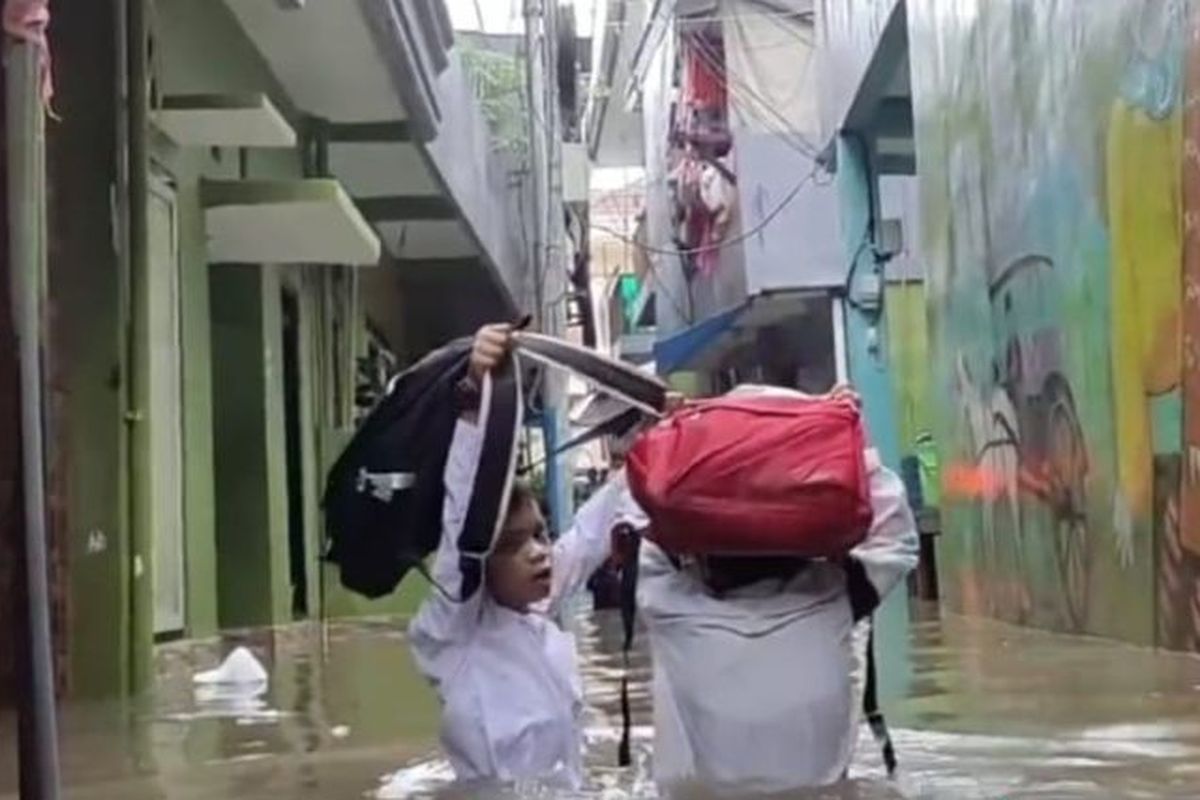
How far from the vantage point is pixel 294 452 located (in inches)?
697

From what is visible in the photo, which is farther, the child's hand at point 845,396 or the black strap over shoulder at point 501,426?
the black strap over shoulder at point 501,426

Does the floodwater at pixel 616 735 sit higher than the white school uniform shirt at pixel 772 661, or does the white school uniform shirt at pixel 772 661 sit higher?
the white school uniform shirt at pixel 772 661

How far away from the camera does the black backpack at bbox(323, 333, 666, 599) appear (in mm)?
4406

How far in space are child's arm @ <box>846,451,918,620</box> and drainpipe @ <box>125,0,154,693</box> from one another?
5941mm

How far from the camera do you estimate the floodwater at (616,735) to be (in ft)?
17.2

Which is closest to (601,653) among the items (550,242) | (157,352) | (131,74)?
(157,352)

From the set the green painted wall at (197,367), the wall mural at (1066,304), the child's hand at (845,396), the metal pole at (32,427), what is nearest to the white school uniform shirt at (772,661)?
the child's hand at (845,396)

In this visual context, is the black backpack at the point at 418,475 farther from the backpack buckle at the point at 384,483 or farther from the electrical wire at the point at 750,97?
the electrical wire at the point at 750,97

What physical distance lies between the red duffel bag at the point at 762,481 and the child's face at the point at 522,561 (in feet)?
1.48

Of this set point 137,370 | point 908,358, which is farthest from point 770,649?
point 908,358

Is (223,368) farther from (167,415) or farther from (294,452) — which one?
(167,415)

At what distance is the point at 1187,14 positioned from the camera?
8.98 meters

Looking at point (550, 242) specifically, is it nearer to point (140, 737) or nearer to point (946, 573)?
point (946, 573)

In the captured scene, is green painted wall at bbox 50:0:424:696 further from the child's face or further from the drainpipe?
the child's face
